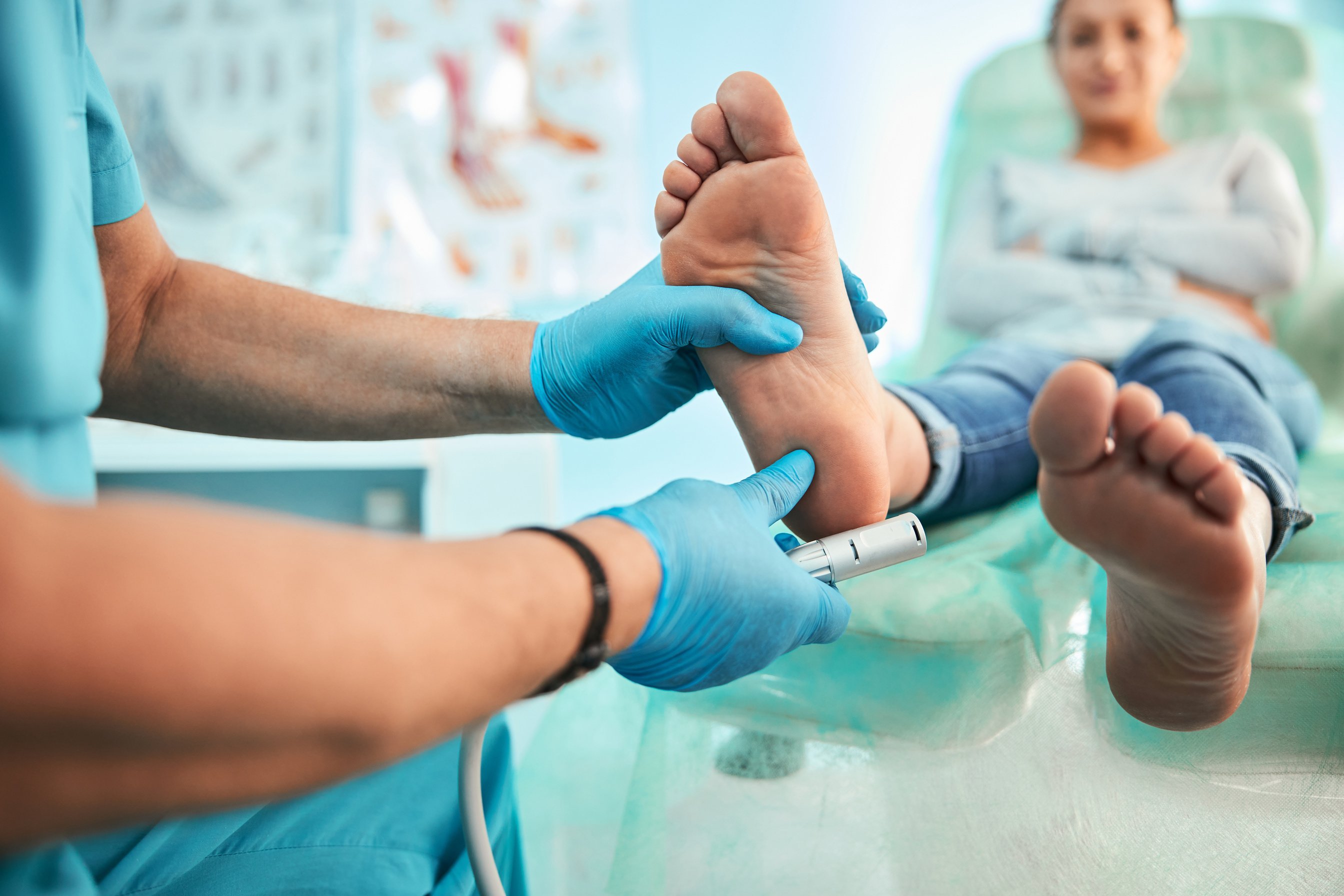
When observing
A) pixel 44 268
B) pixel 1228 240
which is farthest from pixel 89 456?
pixel 1228 240

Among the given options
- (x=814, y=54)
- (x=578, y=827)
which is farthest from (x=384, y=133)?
(x=578, y=827)

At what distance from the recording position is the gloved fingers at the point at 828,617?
45 centimetres

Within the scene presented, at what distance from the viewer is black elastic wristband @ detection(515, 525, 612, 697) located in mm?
320

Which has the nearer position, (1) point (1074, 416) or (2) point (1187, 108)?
(1) point (1074, 416)

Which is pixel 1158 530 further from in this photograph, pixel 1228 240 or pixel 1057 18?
pixel 1057 18

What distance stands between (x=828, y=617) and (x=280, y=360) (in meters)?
0.41

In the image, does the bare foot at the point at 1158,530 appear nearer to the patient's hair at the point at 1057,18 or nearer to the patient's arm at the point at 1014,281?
the patient's arm at the point at 1014,281

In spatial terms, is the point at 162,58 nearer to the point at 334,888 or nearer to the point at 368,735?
the point at 334,888

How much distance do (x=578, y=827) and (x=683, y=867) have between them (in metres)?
0.11

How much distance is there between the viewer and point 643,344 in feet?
1.91

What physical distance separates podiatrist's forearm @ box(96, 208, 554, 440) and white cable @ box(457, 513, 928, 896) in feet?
0.83

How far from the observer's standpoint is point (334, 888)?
474 mm

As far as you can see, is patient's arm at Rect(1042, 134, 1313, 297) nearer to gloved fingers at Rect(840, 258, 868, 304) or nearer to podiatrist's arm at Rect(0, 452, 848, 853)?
gloved fingers at Rect(840, 258, 868, 304)

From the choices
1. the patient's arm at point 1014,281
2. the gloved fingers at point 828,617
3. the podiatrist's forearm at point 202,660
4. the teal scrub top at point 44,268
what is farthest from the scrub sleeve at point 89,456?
the patient's arm at point 1014,281
